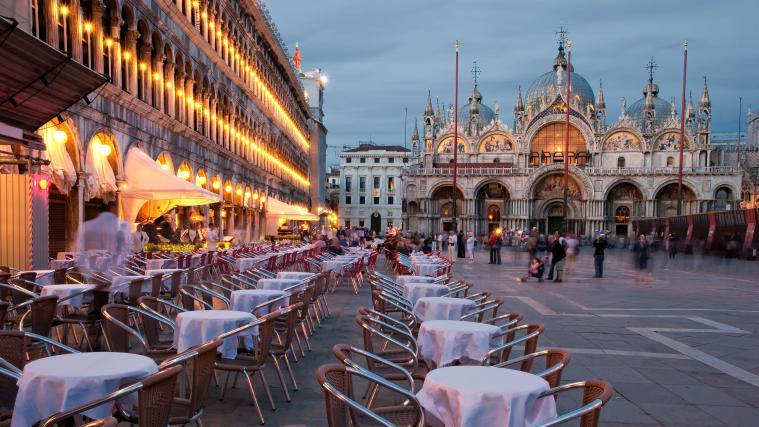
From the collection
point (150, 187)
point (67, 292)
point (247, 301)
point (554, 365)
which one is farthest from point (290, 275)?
point (150, 187)

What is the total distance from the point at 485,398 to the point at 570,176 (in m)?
64.1

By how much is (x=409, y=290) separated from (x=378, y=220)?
7591 cm

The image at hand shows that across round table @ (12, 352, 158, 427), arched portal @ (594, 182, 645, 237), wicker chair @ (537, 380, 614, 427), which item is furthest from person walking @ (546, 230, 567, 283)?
arched portal @ (594, 182, 645, 237)

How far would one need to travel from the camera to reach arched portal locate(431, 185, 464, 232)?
221 ft

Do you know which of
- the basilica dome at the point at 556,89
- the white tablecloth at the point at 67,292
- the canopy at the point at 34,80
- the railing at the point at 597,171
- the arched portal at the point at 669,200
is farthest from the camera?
the basilica dome at the point at 556,89

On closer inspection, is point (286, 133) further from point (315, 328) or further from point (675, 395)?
point (675, 395)

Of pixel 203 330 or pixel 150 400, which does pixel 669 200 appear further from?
pixel 150 400

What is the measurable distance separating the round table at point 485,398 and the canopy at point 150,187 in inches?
485

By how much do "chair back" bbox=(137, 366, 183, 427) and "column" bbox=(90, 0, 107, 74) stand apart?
15.1 meters

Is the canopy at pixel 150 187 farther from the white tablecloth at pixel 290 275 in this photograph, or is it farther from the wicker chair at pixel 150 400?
the wicker chair at pixel 150 400

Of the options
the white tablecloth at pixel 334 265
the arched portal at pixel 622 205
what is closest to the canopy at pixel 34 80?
the white tablecloth at pixel 334 265

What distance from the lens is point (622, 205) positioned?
6512 cm

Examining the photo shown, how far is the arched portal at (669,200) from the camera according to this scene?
2486 inches

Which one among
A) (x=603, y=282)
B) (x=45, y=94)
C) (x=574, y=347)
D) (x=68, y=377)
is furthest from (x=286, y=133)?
(x=68, y=377)
